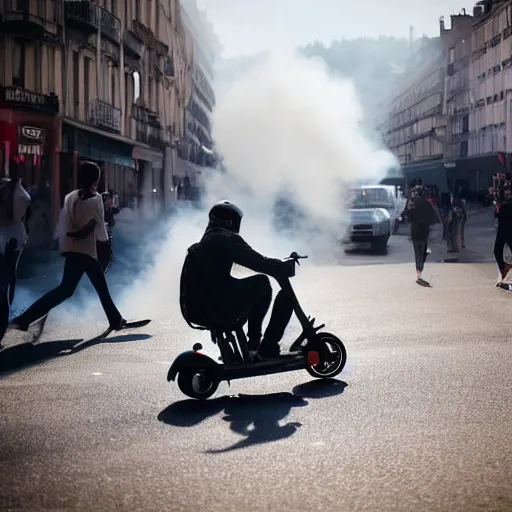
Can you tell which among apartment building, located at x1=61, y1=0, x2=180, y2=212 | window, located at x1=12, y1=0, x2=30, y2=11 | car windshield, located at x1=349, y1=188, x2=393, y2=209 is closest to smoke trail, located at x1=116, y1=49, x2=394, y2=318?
apartment building, located at x1=61, y1=0, x2=180, y2=212

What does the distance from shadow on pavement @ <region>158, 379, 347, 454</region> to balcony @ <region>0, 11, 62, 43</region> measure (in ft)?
80.0

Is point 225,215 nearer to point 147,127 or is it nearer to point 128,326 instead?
point 128,326

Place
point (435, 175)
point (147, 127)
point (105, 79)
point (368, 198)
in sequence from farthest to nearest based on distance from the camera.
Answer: point (435, 175) → point (147, 127) → point (105, 79) → point (368, 198)

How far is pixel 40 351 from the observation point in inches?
356

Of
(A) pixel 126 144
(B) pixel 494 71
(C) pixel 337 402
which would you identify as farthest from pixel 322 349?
(B) pixel 494 71

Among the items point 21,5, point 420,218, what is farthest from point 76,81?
point 420,218

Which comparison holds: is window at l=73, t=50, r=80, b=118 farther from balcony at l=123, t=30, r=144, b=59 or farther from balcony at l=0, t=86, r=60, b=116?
balcony at l=123, t=30, r=144, b=59

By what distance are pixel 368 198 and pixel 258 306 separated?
2464cm

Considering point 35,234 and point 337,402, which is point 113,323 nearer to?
point 337,402

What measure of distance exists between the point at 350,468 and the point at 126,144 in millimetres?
34945

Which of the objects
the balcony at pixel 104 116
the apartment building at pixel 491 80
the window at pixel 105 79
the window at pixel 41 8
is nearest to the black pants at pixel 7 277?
the window at pixel 41 8

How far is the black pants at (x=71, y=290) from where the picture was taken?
9.91 meters

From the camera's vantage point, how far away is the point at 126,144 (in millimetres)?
39000

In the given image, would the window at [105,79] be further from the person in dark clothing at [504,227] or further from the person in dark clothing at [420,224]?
the person in dark clothing at [504,227]
